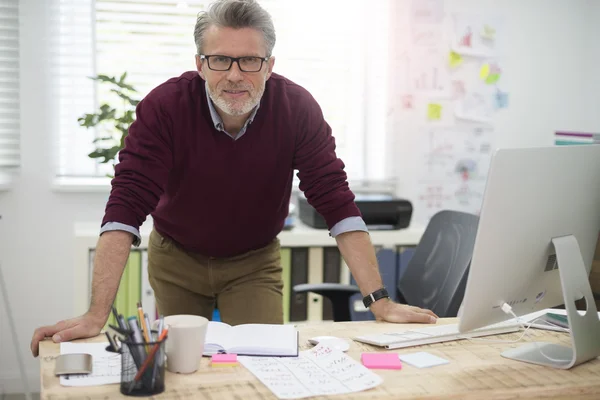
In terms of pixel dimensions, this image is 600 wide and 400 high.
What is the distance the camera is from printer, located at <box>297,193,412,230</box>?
317cm

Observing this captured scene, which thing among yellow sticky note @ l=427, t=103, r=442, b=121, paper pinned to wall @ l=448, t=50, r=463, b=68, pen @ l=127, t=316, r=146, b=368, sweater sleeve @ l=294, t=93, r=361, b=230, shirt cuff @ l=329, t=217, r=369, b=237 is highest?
paper pinned to wall @ l=448, t=50, r=463, b=68

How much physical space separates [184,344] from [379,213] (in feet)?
6.48

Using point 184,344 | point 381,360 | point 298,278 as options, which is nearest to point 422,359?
point 381,360

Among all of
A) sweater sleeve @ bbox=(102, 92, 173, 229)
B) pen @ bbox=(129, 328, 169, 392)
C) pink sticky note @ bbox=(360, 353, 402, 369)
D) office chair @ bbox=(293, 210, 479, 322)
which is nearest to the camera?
A: pen @ bbox=(129, 328, 169, 392)

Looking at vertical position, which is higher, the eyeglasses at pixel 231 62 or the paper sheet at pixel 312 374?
the eyeglasses at pixel 231 62

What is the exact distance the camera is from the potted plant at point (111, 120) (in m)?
2.87

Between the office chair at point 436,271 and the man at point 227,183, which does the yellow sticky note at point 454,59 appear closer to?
the office chair at point 436,271

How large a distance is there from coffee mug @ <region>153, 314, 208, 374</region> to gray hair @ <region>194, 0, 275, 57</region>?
831 millimetres

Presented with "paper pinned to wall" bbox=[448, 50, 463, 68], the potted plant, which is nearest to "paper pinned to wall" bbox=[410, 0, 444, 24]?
"paper pinned to wall" bbox=[448, 50, 463, 68]

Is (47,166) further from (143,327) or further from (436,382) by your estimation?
(436,382)

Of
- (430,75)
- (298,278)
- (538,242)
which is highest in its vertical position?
(430,75)

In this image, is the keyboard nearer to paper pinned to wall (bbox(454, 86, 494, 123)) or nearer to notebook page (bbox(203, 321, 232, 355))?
notebook page (bbox(203, 321, 232, 355))

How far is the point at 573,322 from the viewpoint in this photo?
4.84 feet

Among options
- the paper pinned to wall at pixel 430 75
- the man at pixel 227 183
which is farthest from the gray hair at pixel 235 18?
the paper pinned to wall at pixel 430 75
